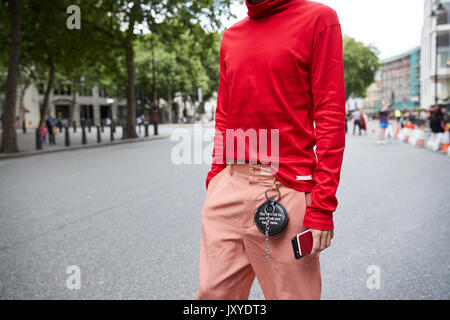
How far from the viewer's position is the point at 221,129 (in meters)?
2.04

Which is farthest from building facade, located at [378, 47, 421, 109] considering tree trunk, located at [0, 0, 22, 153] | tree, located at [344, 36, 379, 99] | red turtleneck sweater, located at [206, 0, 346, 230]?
red turtleneck sweater, located at [206, 0, 346, 230]

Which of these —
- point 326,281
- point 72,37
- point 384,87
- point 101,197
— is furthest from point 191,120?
point 384,87

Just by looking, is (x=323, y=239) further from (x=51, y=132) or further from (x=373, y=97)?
(x=373, y=97)

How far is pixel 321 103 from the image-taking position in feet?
5.59

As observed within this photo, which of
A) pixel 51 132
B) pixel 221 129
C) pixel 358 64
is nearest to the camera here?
pixel 221 129

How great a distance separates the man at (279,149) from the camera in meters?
1.68

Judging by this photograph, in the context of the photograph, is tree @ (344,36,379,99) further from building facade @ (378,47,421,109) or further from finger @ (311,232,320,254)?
finger @ (311,232,320,254)

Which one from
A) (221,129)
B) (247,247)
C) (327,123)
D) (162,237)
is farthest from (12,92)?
(327,123)

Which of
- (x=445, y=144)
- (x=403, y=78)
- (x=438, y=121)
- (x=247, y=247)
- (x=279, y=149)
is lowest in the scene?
(x=445, y=144)

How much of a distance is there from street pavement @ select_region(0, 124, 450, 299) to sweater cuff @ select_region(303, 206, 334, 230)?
1906mm

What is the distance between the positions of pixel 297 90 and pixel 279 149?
0.23 m

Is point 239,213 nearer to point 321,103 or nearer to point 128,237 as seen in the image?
point 321,103

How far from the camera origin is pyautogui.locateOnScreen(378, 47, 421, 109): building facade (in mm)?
107625

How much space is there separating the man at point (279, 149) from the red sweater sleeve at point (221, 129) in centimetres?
9
